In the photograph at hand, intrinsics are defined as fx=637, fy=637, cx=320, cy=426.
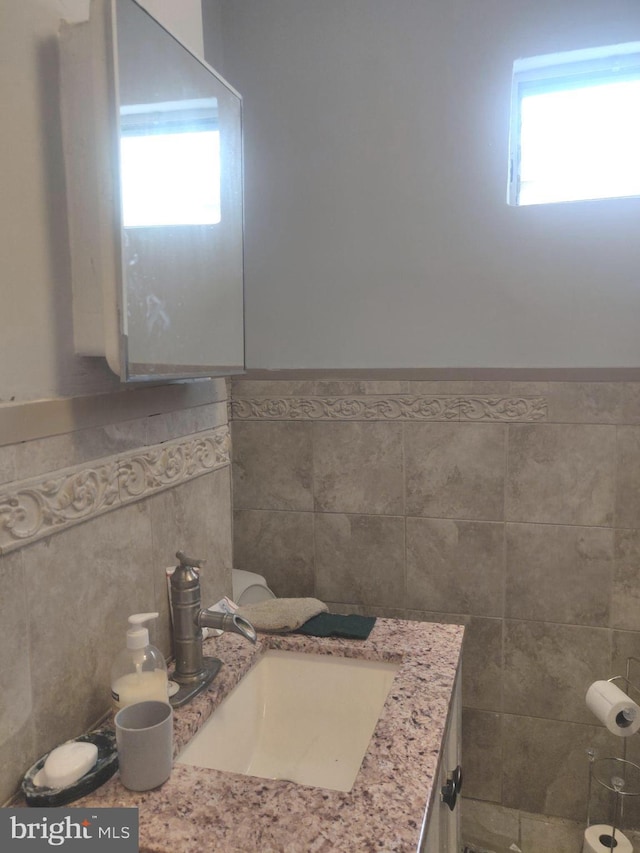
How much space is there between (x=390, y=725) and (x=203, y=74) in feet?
3.74

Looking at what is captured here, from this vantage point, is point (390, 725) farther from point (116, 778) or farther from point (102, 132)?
point (102, 132)

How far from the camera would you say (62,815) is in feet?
2.42

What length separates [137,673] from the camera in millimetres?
888

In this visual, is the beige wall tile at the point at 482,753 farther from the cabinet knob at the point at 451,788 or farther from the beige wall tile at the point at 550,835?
the cabinet knob at the point at 451,788

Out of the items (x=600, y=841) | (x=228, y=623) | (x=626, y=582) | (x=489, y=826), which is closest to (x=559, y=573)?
(x=626, y=582)

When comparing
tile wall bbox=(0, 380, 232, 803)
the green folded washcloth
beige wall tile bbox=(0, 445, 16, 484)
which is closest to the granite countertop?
tile wall bbox=(0, 380, 232, 803)

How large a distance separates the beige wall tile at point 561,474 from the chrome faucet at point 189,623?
A: 0.98 m

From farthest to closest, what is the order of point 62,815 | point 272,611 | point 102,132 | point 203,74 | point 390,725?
point 272,611 → point 203,74 → point 390,725 → point 102,132 → point 62,815

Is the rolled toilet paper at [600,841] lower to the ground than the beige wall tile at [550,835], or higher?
higher

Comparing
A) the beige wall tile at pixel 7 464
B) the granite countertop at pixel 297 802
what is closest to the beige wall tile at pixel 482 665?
the granite countertop at pixel 297 802

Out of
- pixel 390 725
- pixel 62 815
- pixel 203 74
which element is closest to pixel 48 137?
pixel 203 74

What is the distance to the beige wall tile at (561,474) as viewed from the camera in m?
1.69

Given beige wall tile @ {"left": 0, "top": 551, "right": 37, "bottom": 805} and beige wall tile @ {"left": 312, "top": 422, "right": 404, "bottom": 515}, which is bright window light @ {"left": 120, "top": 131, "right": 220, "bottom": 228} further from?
beige wall tile @ {"left": 312, "top": 422, "right": 404, "bottom": 515}

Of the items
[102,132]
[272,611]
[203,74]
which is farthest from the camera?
[272,611]
